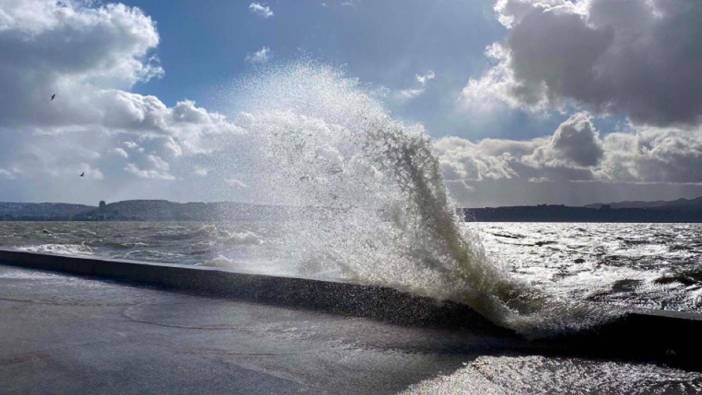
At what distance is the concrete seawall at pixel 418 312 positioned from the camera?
11.3 feet

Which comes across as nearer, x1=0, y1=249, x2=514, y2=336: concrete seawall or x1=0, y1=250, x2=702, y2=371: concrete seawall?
x1=0, y1=250, x2=702, y2=371: concrete seawall

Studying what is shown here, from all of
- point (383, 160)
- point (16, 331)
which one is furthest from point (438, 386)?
point (383, 160)

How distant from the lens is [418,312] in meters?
4.59

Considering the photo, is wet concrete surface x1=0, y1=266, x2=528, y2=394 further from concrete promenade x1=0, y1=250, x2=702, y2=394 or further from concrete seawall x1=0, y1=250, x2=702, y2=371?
concrete seawall x1=0, y1=250, x2=702, y2=371

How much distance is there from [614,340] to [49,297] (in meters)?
5.52

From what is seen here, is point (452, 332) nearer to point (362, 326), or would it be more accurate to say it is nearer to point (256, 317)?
point (362, 326)

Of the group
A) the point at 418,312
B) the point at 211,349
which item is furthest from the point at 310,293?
the point at 211,349

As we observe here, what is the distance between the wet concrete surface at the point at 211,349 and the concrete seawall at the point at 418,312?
199mm

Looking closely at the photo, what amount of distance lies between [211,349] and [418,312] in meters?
1.86

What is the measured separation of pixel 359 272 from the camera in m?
6.63

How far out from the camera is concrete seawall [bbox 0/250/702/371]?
346cm

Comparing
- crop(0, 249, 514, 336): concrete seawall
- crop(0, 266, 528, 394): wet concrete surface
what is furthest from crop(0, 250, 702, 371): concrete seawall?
crop(0, 266, 528, 394): wet concrete surface

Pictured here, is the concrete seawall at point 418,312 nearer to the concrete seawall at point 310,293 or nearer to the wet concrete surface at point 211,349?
the concrete seawall at point 310,293

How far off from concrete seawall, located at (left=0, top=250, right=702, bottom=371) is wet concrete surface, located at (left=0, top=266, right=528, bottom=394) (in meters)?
0.20
